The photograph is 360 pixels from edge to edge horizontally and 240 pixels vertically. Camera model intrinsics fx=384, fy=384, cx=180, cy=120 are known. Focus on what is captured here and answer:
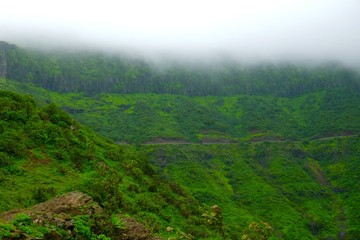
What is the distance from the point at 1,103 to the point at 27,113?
10.0 ft

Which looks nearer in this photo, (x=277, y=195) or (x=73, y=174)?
(x=73, y=174)

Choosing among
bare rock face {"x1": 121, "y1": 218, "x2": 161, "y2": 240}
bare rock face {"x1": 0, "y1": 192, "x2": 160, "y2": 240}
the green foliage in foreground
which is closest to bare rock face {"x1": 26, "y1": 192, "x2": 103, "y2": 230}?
Answer: bare rock face {"x1": 0, "y1": 192, "x2": 160, "y2": 240}

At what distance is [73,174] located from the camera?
39531 millimetres

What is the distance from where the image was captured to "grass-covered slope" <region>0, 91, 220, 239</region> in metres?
34.1

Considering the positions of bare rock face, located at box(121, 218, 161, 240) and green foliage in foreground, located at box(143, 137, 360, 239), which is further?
green foliage in foreground, located at box(143, 137, 360, 239)

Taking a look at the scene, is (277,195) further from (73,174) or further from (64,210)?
(64,210)

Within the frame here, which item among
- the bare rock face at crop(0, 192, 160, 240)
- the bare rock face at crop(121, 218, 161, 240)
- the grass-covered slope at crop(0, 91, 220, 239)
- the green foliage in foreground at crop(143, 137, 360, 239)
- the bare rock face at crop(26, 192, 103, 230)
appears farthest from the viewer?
the green foliage in foreground at crop(143, 137, 360, 239)

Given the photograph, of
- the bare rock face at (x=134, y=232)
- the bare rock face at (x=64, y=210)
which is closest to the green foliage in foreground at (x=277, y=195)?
the bare rock face at (x=134, y=232)

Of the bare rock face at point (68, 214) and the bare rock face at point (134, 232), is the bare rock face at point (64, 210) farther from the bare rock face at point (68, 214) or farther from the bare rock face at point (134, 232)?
the bare rock face at point (134, 232)

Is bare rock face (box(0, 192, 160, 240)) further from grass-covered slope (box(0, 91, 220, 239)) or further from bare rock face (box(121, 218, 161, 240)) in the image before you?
grass-covered slope (box(0, 91, 220, 239))

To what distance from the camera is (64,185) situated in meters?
36.2

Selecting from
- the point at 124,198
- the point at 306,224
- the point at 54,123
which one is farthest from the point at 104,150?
the point at 306,224

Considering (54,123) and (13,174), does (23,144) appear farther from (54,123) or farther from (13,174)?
(54,123)

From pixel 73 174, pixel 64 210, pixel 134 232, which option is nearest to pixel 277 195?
pixel 73 174
